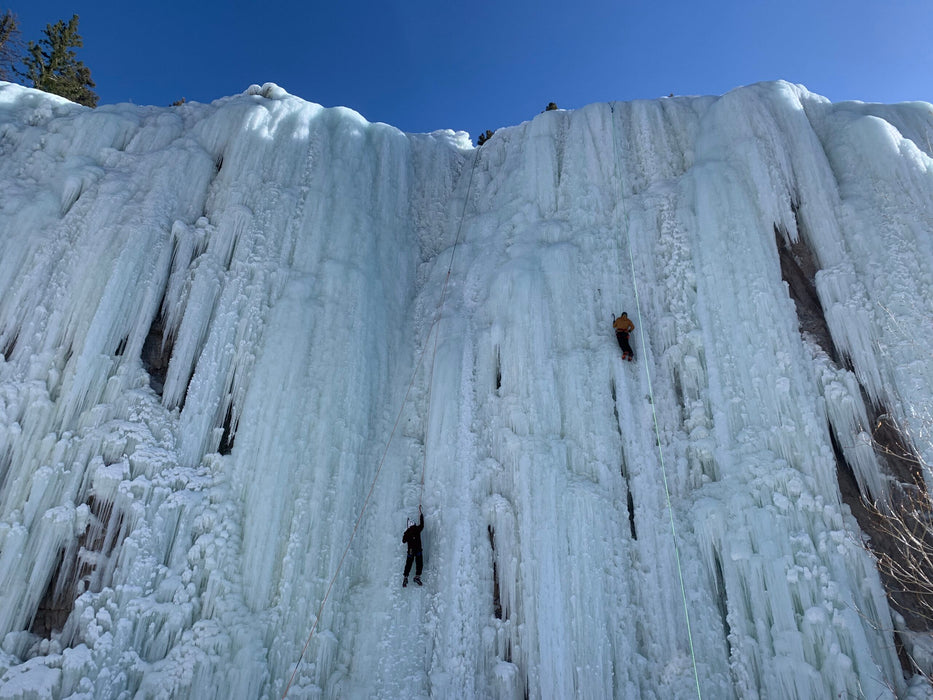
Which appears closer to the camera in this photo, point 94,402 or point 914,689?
point 914,689

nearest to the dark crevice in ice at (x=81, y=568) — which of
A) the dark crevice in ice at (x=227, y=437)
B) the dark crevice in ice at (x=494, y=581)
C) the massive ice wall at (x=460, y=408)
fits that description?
the massive ice wall at (x=460, y=408)

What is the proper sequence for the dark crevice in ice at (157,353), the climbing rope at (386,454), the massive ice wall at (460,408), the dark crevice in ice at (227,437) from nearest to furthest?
the massive ice wall at (460,408) < the climbing rope at (386,454) < the dark crevice in ice at (227,437) < the dark crevice in ice at (157,353)

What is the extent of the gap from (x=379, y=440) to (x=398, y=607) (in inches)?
101

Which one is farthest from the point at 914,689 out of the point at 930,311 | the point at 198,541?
the point at 198,541

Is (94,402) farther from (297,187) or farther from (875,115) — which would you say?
(875,115)

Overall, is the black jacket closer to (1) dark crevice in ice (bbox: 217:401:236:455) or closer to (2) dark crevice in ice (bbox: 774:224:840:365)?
(1) dark crevice in ice (bbox: 217:401:236:455)

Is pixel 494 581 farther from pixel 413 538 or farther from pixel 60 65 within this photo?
pixel 60 65

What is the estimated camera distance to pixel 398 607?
7.50 m

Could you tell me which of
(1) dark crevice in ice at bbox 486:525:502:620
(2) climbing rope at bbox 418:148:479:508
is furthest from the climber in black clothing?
(1) dark crevice in ice at bbox 486:525:502:620

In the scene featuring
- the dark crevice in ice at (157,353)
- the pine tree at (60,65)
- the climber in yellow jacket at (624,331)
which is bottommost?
the dark crevice in ice at (157,353)

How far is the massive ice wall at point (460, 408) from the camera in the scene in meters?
6.36

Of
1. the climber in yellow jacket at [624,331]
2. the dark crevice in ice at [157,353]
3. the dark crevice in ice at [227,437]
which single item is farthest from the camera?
the climber in yellow jacket at [624,331]

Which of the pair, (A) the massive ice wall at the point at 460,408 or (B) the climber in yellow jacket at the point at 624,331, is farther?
(B) the climber in yellow jacket at the point at 624,331

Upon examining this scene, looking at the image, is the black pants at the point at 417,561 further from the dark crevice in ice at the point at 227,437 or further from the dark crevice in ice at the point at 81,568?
the dark crevice in ice at the point at 81,568
